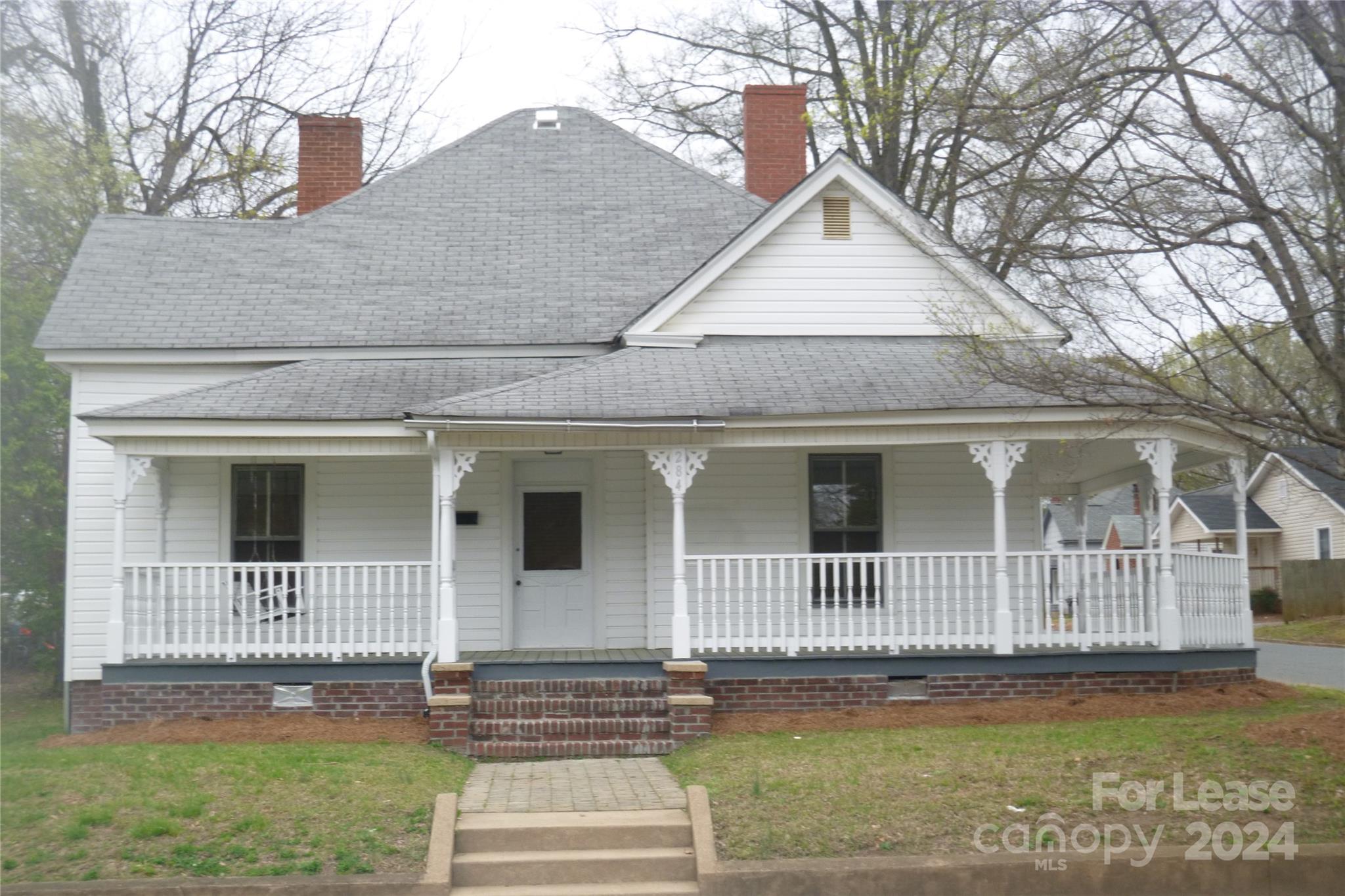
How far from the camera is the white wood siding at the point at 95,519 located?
15906 millimetres

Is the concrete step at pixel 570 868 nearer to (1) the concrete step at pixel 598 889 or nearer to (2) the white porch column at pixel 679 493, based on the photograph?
(1) the concrete step at pixel 598 889

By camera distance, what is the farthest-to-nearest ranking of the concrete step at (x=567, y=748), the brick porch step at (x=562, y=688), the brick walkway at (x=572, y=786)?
1. the brick porch step at (x=562, y=688)
2. the concrete step at (x=567, y=748)
3. the brick walkway at (x=572, y=786)

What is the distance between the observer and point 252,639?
1514 centimetres

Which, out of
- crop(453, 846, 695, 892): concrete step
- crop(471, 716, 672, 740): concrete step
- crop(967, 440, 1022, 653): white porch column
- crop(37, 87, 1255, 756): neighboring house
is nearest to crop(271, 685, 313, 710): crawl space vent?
crop(37, 87, 1255, 756): neighboring house

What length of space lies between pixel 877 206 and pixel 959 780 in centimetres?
844

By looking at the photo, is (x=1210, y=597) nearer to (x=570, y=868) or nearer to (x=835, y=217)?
(x=835, y=217)

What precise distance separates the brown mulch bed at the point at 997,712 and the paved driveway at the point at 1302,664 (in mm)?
5074

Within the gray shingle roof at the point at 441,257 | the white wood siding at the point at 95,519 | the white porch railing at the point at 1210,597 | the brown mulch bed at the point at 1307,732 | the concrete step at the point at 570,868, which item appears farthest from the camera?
the gray shingle roof at the point at 441,257

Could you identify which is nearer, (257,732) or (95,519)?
(257,732)

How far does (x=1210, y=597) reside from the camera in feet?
49.5

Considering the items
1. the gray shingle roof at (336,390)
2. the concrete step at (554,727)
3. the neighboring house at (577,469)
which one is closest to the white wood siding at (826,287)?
the neighboring house at (577,469)

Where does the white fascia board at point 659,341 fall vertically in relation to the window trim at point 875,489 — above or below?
above

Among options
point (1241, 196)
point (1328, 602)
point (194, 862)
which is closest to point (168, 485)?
point (194, 862)

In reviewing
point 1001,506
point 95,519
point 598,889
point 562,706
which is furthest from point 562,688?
point 95,519
